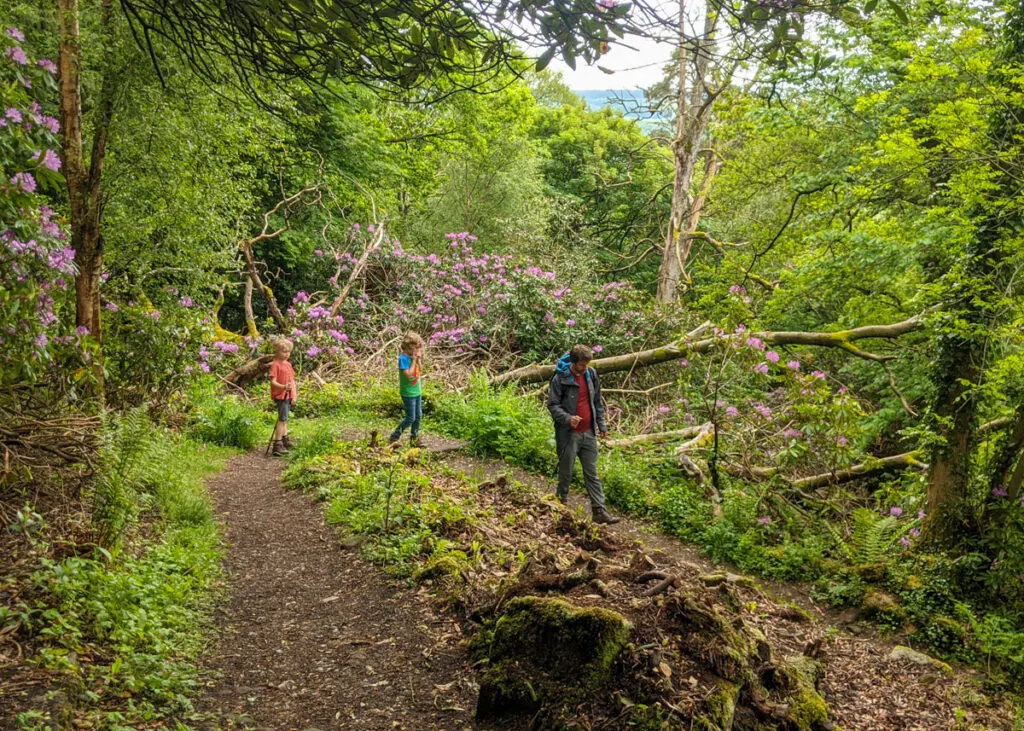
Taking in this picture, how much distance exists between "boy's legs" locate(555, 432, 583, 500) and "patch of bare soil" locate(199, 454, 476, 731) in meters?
2.56

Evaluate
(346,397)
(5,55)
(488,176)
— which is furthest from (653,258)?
(5,55)

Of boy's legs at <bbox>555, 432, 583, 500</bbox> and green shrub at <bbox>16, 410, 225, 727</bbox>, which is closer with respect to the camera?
green shrub at <bbox>16, 410, 225, 727</bbox>

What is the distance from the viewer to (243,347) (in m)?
14.0

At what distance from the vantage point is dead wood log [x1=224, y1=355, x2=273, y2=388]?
1377 cm

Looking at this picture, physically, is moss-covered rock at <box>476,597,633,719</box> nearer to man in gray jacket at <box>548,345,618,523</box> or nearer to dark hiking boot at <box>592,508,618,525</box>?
man in gray jacket at <box>548,345,618,523</box>

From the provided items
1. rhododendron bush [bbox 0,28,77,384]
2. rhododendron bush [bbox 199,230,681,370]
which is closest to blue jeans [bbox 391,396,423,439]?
rhododendron bush [bbox 0,28,77,384]

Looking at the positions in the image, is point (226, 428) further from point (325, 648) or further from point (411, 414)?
point (325, 648)

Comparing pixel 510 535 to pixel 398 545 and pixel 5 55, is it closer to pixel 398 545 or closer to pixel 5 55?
pixel 398 545

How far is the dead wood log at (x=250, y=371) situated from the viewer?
13.8 m

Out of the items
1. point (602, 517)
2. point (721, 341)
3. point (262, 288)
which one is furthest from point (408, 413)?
point (262, 288)

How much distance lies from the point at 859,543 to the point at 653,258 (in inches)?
849

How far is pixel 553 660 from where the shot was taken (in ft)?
12.9

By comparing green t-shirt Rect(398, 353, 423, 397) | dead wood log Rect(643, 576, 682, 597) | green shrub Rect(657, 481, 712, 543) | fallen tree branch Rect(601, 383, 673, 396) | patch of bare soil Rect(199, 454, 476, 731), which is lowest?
green shrub Rect(657, 481, 712, 543)

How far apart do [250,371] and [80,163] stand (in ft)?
25.3
